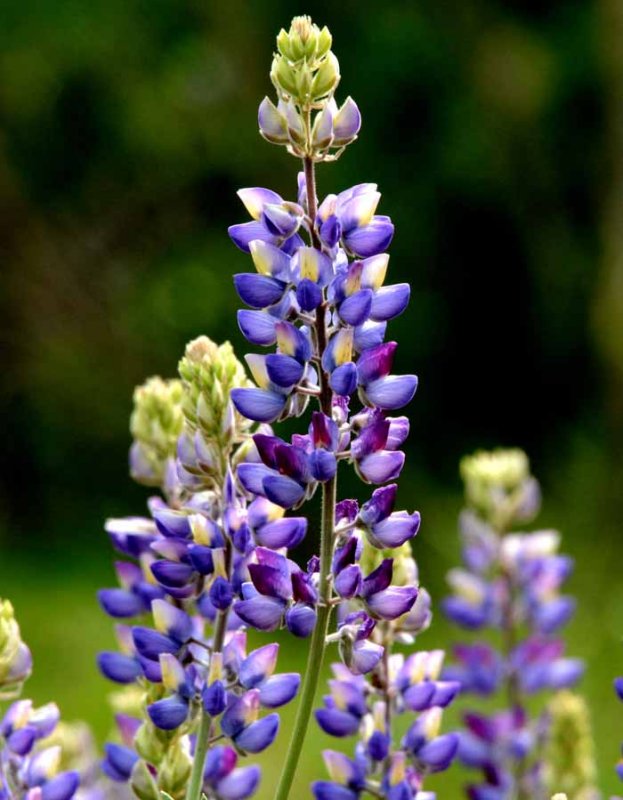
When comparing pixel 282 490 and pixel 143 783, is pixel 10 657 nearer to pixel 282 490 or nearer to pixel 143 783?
pixel 143 783

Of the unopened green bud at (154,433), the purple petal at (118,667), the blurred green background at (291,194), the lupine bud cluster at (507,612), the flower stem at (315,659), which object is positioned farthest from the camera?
the blurred green background at (291,194)

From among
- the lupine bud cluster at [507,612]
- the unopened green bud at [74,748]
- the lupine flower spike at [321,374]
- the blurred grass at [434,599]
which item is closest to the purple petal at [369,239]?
the lupine flower spike at [321,374]

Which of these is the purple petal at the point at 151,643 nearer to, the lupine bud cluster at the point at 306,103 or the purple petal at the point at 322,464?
the purple petal at the point at 322,464

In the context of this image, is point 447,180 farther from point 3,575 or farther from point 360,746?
point 360,746

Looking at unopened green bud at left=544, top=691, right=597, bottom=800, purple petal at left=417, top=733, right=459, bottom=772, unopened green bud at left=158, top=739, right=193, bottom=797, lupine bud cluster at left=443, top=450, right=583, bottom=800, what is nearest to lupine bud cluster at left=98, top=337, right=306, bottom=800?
unopened green bud at left=158, top=739, right=193, bottom=797

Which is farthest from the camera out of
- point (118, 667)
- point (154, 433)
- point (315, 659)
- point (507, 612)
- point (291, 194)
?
point (291, 194)

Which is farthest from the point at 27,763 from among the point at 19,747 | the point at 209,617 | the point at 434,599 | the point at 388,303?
the point at 434,599

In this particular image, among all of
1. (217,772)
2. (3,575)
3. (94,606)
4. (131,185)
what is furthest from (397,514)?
(131,185)
